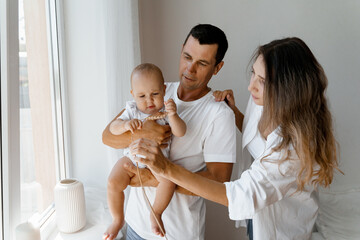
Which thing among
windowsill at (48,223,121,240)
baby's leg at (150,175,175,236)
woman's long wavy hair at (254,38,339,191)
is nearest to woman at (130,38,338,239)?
woman's long wavy hair at (254,38,339,191)

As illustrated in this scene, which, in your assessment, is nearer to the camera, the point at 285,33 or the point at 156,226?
the point at 156,226

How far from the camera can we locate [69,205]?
1.62 meters

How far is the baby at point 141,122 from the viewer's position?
4.37ft

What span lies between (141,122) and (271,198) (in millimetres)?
621

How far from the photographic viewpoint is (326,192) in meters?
2.29

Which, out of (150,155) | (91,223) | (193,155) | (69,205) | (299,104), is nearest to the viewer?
(150,155)

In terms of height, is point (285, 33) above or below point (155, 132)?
above

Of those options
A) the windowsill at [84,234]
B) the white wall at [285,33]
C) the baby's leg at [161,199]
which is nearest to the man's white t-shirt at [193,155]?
the baby's leg at [161,199]

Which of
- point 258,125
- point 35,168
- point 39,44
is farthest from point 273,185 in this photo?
point 39,44

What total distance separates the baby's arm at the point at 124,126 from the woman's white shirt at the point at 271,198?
1.50 feet

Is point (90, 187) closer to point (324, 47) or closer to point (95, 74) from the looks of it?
point (95, 74)

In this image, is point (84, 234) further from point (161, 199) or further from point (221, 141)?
point (221, 141)

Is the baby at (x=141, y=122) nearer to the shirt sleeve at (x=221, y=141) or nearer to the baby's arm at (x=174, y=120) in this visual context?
the baby's arm at (x=174, y=120)

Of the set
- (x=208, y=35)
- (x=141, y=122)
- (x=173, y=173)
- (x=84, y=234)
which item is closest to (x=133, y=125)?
(x=141, y=122)
